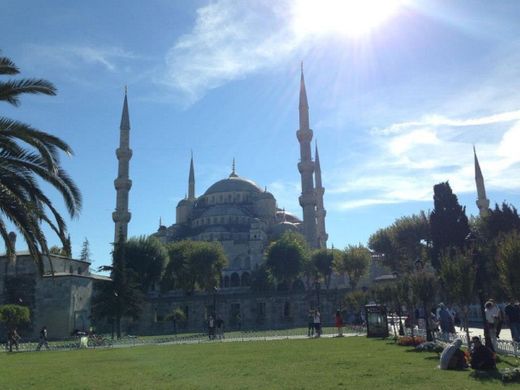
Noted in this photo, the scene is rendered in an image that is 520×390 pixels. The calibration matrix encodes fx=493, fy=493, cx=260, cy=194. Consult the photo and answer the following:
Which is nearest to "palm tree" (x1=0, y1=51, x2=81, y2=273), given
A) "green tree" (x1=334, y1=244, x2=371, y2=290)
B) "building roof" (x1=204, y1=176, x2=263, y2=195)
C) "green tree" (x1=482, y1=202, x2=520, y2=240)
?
"green tree" (x1=482, y1=202, x2=520, y2=240)

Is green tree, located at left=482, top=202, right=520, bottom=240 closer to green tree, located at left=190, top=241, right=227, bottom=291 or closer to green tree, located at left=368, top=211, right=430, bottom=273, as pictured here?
green tree, located at left=368, top=211, right=430, bottom=273

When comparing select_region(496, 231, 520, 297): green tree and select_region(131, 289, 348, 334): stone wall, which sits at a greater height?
select_region(496, 231, 520, 297): green tree

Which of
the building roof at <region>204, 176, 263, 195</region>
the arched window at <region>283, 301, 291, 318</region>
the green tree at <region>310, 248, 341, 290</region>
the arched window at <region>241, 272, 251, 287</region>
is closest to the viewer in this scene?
the arched window at <region>283, 301, 291, 318</region>

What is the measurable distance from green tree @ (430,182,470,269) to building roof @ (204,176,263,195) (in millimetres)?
40182

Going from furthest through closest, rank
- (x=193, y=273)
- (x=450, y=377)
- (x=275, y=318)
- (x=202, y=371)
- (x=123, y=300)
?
(x=193, y=273), (x=275, y=318), (x=123, y=300), (x=202, y=371), (x=450, y=377)

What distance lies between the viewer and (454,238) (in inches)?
1478

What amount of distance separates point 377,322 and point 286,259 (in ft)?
94.0

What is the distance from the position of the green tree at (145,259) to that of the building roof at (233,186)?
29127mm

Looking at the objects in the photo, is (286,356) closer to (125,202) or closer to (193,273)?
(193,273)

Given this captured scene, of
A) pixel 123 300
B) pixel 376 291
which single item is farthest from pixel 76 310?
pixel 376 291

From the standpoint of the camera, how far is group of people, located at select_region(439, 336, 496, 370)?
27.7 feet

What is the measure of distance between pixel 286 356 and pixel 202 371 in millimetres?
3141

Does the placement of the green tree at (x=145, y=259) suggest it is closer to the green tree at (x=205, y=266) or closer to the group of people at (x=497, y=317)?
the green tree at (x=205, y=266)

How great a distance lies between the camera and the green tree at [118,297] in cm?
3375
